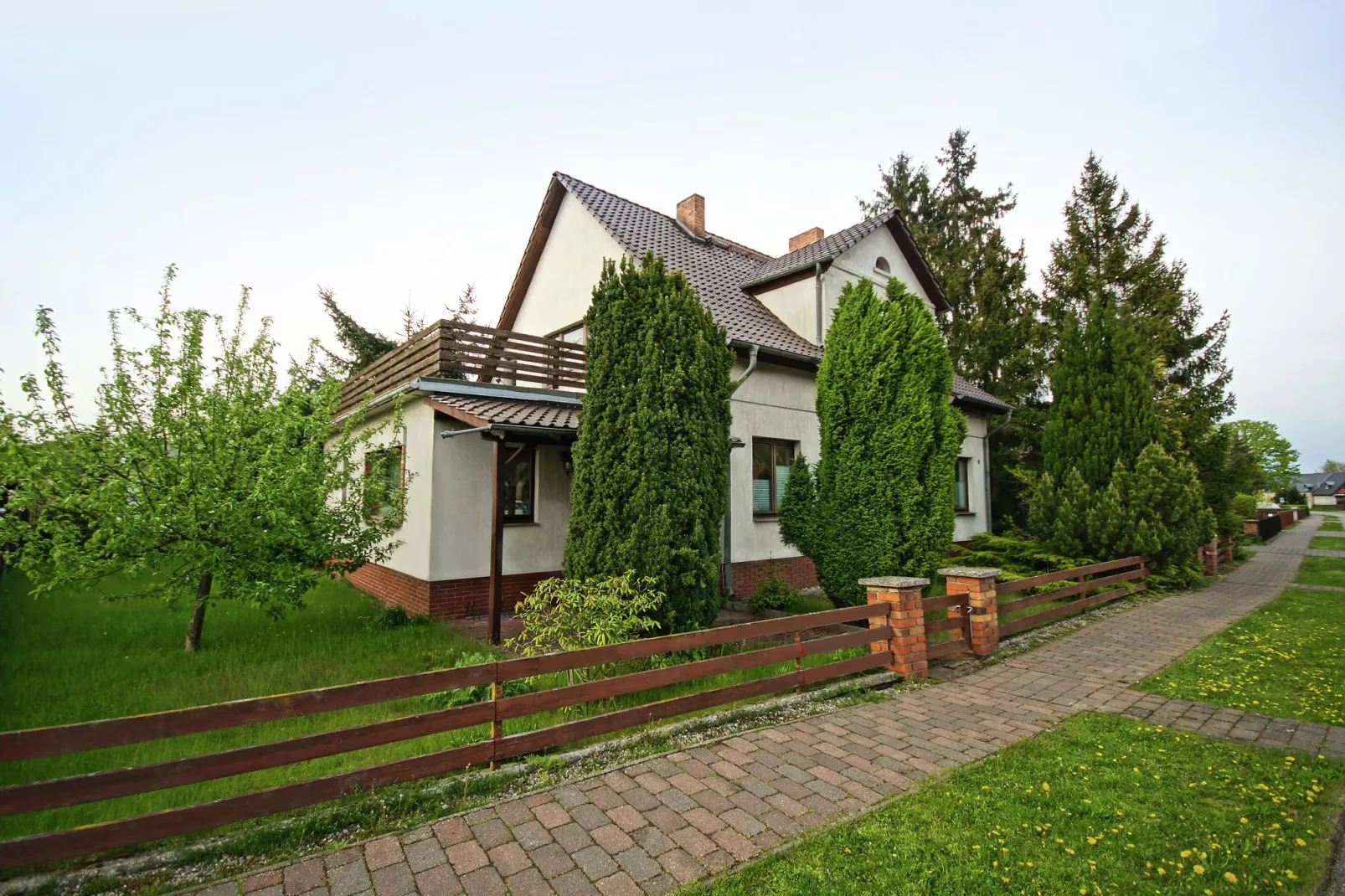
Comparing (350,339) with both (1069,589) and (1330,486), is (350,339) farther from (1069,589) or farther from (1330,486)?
(1330,486)

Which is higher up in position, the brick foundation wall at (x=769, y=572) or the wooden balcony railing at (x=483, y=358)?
the wooden balcony railing at (x=483, y=358)

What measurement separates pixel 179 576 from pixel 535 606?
4166 mm

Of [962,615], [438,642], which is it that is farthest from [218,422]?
[962,615]

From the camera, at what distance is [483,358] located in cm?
894

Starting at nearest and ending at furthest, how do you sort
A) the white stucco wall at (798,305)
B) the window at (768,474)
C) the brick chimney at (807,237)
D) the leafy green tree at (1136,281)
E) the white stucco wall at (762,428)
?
the white stucco wall at (762,428), the window at (768,474), the white stucco wall at (798,305), the brick chimney at (807,237), the leafy green tree at (1136,281)

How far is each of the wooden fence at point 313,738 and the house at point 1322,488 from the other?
10441 cm

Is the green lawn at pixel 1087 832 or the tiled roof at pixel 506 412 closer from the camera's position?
the green lawn at pixel 1087 832

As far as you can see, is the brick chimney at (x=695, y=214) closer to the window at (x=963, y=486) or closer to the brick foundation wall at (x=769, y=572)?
the brick foundation wall at (x=769, y=572)

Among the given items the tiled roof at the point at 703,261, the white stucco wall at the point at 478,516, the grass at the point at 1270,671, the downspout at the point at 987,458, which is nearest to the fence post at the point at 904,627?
the grass at the point at 1270,671

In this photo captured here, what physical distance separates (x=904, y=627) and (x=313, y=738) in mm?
4932

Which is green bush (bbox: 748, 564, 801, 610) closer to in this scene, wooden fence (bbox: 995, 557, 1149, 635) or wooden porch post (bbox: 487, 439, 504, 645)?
wooden fence (bbox: 995, 557, 1149, 635)

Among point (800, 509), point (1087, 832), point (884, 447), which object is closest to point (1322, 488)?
point (884, 447)

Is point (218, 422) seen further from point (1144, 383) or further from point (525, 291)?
point (1144, 383)

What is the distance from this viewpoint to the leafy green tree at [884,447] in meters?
7.31
